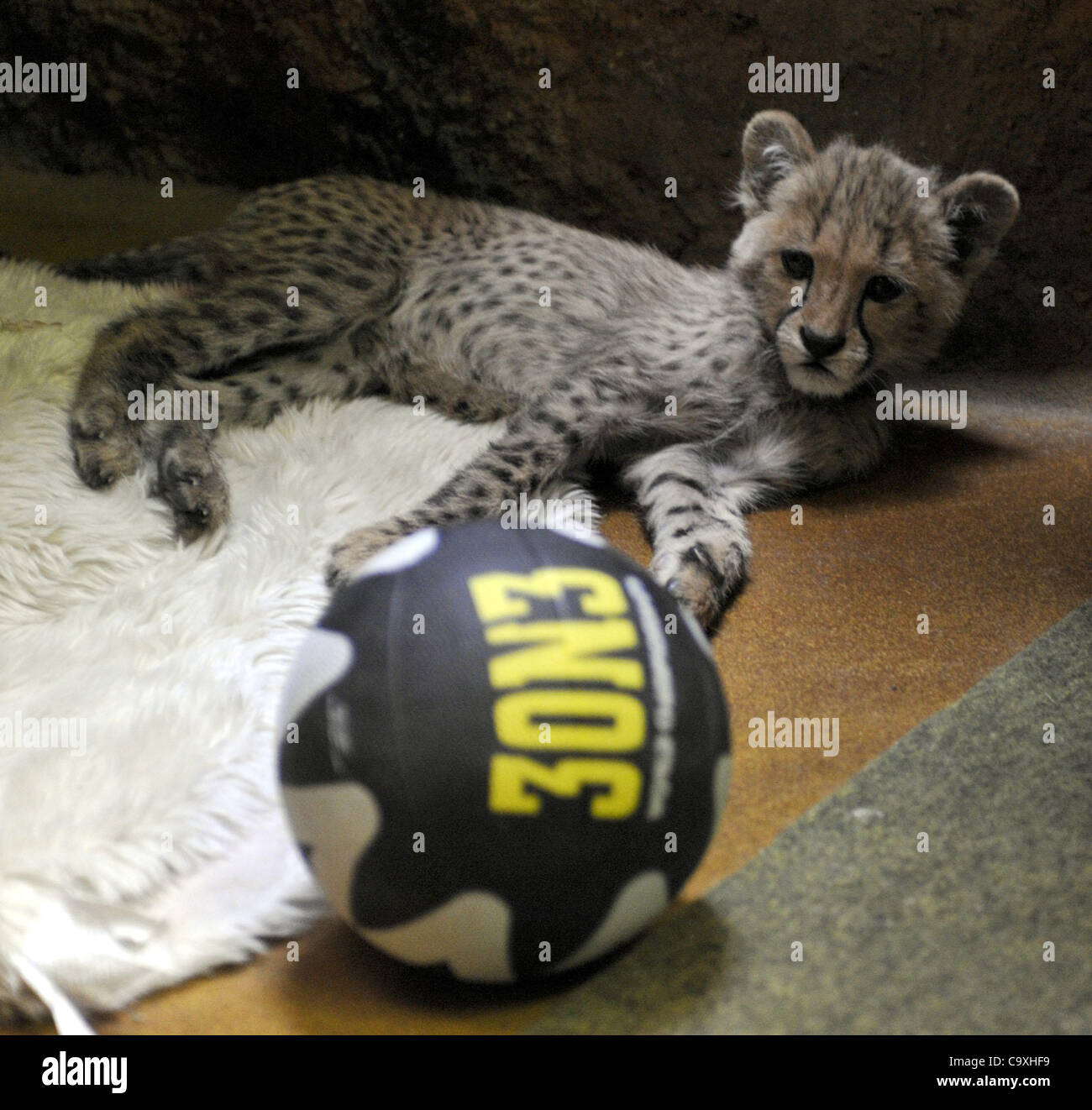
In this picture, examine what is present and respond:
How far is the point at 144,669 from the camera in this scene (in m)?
2.15

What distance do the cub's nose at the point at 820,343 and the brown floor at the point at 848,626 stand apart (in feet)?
1.36

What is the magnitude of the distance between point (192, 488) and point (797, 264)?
1.59m

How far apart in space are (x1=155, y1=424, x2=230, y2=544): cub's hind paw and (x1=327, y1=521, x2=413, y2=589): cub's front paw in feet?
1.08

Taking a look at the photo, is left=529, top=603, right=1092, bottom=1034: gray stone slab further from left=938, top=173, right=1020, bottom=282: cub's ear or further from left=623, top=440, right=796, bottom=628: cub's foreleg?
left=938, top=173, right=1020, bottom=282: cub's ear

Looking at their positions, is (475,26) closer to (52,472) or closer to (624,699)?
(52,472)

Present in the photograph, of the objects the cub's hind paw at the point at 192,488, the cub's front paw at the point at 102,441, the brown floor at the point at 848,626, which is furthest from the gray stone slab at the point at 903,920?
the cub's front paw at the point at 102,441

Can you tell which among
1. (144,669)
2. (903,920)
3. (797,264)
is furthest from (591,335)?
(903,920)

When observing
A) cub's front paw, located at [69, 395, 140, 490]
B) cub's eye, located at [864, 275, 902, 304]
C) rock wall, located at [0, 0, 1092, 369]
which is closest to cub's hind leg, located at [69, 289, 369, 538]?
cub's front paw, located at [69, 395, 140, 490]

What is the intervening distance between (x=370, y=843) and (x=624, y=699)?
34cm

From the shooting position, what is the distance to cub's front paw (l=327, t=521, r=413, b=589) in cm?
247

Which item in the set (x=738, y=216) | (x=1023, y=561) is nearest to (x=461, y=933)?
(x=1023, y=561)

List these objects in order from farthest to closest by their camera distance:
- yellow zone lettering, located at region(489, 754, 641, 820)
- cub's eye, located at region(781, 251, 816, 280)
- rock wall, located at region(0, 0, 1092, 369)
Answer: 1. rock wall, located at region(0, 0, 1092, 369)
2. cub's eye, located at region(781, 251, 816, 280)
3. yellow zone lettering, located at region(489, 754, 641, 820)

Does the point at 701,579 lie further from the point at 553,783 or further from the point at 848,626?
the point at 553,783

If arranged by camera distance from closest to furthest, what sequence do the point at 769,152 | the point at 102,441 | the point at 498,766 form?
the point at 498,766 → the point at 102,441 → the point at 769,152
